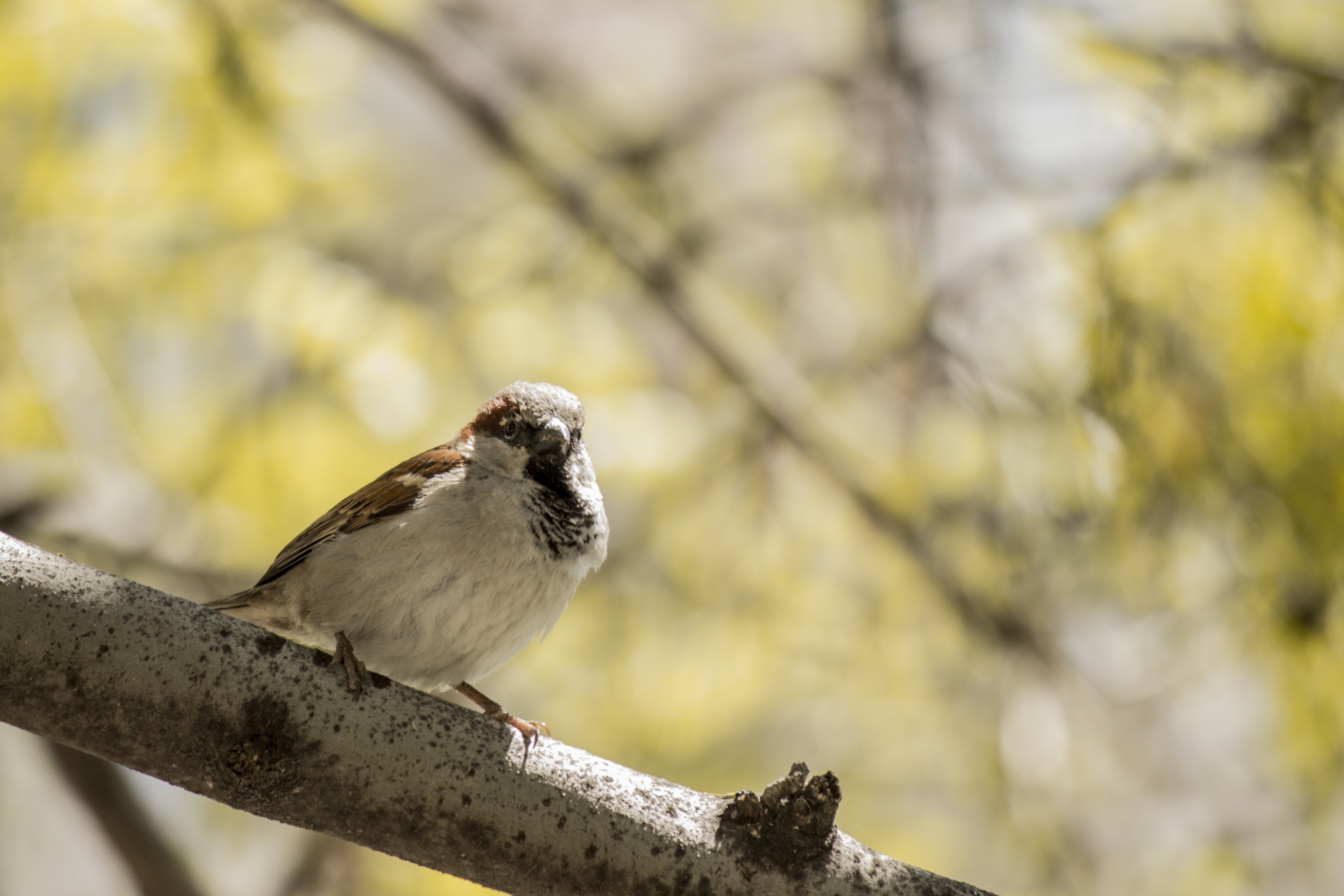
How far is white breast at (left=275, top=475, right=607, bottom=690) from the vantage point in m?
2.28

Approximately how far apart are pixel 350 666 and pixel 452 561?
1.79ft

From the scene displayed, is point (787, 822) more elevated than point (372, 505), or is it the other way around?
point (372, 505)

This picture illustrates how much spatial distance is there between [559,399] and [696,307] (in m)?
1.85

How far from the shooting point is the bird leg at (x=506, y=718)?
1.69 m

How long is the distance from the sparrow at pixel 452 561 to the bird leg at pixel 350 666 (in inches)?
0.8

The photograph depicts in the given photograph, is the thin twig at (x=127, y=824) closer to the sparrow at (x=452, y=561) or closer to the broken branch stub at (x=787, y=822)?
the sparrow at (x=452, y=561)

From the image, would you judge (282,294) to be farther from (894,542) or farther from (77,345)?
(894,542)

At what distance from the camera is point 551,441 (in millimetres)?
2566

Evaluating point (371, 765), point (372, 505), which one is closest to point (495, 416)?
point (372, 505)

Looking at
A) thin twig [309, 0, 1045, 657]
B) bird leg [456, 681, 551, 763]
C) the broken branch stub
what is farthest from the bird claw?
thin twig [309, 0, 1045, 657]

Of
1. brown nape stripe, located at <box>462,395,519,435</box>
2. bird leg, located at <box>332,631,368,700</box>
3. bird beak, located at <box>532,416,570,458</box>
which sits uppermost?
brown nape stripe, located at <box>462,395,519,435</box>

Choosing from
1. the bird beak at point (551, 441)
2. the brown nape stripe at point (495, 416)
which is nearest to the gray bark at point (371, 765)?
the bird beak at point (551, 441)

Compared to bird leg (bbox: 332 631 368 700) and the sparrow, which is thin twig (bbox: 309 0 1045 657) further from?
bird leg (bbox: 332 631 368 700)

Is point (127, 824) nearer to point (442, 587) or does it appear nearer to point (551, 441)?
point (442, 587)
